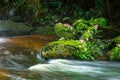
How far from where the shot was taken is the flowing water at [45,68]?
680 centimetres

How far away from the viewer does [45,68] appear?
7414mm

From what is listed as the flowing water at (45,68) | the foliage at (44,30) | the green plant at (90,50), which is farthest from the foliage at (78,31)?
the flowing water at (45,68)

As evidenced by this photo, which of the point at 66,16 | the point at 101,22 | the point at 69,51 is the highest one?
the point at 66,16

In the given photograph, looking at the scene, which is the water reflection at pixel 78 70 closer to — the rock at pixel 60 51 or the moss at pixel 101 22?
the rock at pixel 60 51

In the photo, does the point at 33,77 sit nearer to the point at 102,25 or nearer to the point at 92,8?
the point at 102,25

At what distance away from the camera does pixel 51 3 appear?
15102 mm

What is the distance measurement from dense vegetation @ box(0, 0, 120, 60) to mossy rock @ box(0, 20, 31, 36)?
0.77ft

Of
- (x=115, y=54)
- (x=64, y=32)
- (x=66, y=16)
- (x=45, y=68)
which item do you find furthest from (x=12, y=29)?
(x=115, y=54)

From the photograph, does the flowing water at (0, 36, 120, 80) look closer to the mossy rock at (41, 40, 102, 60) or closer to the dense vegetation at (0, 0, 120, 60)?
the mossy rock at (41, 40, 102, 60)

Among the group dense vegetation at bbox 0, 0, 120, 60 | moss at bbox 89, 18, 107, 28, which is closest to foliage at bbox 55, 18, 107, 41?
dense vegetation at bbox 0, 0, 120, 60

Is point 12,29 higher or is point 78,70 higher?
point 12,29

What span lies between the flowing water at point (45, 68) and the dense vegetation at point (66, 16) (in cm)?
215

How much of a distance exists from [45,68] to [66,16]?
7100 millimetres

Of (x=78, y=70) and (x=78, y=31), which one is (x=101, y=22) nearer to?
(x=78, y=31)
